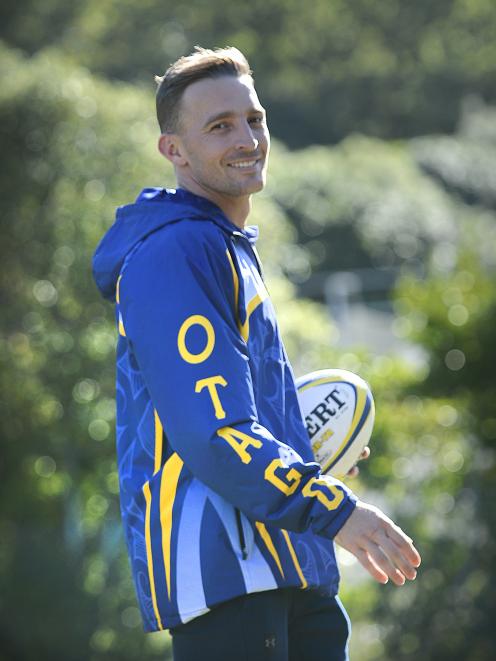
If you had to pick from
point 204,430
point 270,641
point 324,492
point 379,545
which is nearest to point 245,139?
point 204,430

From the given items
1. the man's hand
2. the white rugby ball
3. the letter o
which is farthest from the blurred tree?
the man's hand

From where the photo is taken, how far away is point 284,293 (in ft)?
23.1

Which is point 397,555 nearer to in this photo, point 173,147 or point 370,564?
point 370,564

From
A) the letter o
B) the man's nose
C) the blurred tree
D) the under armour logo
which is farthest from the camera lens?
the blurred tree

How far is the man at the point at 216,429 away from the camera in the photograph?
2.34 meters

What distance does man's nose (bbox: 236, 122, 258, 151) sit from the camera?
111 inches

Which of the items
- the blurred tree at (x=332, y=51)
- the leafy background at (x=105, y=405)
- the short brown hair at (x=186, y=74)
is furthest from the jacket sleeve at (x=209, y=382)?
the blurred tree at (x=332, y=51)

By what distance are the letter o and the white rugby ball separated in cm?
87

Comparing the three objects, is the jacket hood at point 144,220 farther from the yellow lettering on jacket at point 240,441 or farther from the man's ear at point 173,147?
the yellow lettering on jacket at point 240,441

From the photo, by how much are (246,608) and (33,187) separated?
17.4 feet

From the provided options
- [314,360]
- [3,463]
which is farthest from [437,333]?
[3,463]

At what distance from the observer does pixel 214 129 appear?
111 inches

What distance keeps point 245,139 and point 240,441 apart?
84 centimetres

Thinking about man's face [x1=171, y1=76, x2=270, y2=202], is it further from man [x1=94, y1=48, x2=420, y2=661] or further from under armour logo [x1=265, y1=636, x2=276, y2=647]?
under armour logo [x1=265, y1=636, x2=276, y2=647]
